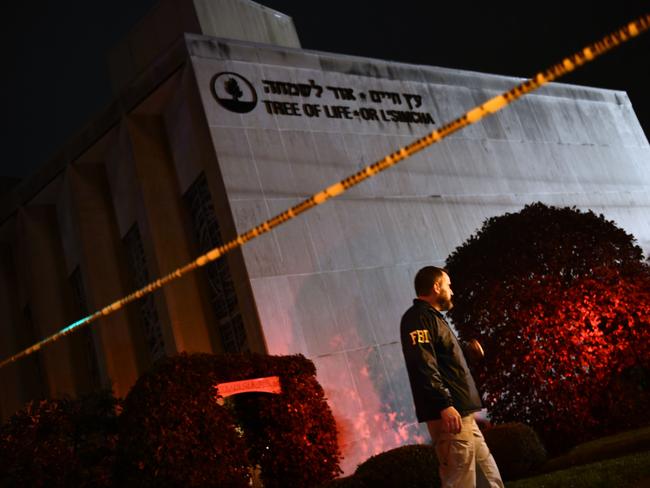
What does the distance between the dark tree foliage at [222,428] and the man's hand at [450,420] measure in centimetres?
365

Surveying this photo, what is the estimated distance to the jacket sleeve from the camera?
185 inches

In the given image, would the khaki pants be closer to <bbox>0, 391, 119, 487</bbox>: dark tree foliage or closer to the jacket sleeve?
the jacket sleeve

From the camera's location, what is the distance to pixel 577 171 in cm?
1631

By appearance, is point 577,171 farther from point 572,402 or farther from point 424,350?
point 424,350

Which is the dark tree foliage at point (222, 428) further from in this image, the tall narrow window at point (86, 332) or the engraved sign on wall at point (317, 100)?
the tall narrow window at point (86, 332)

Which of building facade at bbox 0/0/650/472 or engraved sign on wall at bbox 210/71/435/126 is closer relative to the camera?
building facade at bbox 0/0/650/472

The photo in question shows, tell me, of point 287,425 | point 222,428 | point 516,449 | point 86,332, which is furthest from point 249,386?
point 86,332

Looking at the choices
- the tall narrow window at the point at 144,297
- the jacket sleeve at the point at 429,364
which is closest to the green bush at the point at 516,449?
the jacket sleeve at the point at 429,364

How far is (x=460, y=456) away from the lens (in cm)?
462

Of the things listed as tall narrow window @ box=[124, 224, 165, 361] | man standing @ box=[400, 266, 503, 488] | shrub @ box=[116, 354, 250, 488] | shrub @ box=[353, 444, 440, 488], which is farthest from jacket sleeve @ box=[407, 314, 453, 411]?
tall narrow window @ box=[124, 224, 165, 361]

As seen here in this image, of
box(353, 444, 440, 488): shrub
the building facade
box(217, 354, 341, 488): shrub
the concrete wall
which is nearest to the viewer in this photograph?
box(353, 444, 440, 488): shrub

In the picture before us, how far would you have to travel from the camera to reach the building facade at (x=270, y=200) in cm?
1075

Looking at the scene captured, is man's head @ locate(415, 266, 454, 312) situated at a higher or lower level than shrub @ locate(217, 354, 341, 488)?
higher

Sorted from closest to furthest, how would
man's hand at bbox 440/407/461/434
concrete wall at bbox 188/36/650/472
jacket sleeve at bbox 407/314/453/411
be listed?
man's hand at bbox 440/407/461/434 < jacket sleeve at bbox 407/314/453/411 < concrete wall at bbox 188/36/650/472
